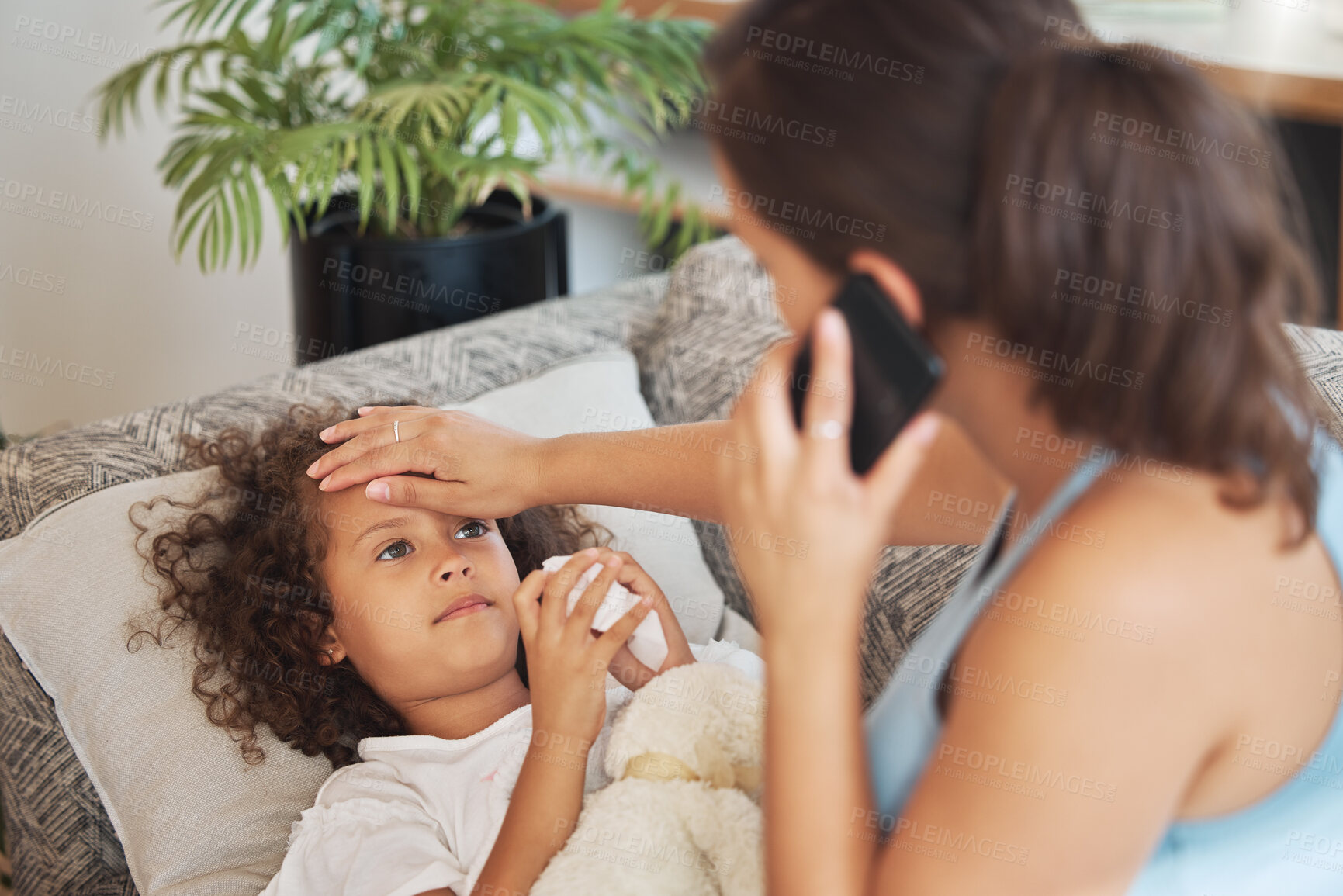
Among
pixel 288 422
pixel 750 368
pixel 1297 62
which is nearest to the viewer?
pixel 288 422

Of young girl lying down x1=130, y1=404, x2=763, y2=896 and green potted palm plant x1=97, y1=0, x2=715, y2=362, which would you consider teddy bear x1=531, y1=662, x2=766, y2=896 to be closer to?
young girl lying down x1=130, y1=404, x2=763, y2=896

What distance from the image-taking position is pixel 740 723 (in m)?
0.86

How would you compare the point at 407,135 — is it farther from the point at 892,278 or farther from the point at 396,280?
the point at 892,278

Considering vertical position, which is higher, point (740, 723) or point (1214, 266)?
point (1214, 266)

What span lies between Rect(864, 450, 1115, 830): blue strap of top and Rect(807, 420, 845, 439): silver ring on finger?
162 mm

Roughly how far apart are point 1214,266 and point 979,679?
24 centimetres

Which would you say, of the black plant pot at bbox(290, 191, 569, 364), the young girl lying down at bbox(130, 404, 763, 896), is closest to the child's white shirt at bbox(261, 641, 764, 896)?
the young girl lying down at bbox(130, 404, 763, 896)

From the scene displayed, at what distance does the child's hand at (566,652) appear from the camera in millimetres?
800

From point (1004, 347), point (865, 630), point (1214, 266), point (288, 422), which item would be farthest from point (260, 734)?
point (1214, 266)

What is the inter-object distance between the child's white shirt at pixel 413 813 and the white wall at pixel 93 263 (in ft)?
5.00

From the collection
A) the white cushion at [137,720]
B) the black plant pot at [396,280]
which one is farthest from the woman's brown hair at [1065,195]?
the black plant pot at [396,280]

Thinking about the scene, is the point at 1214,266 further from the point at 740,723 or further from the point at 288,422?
the point at 288,422

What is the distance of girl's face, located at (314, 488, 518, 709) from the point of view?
89 centimetres

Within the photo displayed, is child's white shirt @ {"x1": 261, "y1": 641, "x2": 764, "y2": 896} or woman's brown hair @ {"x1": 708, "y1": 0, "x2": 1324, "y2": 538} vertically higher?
woman's brown hair @ {"x1": 708, "y1": 0, "x2": 1324, "y2": 538}
